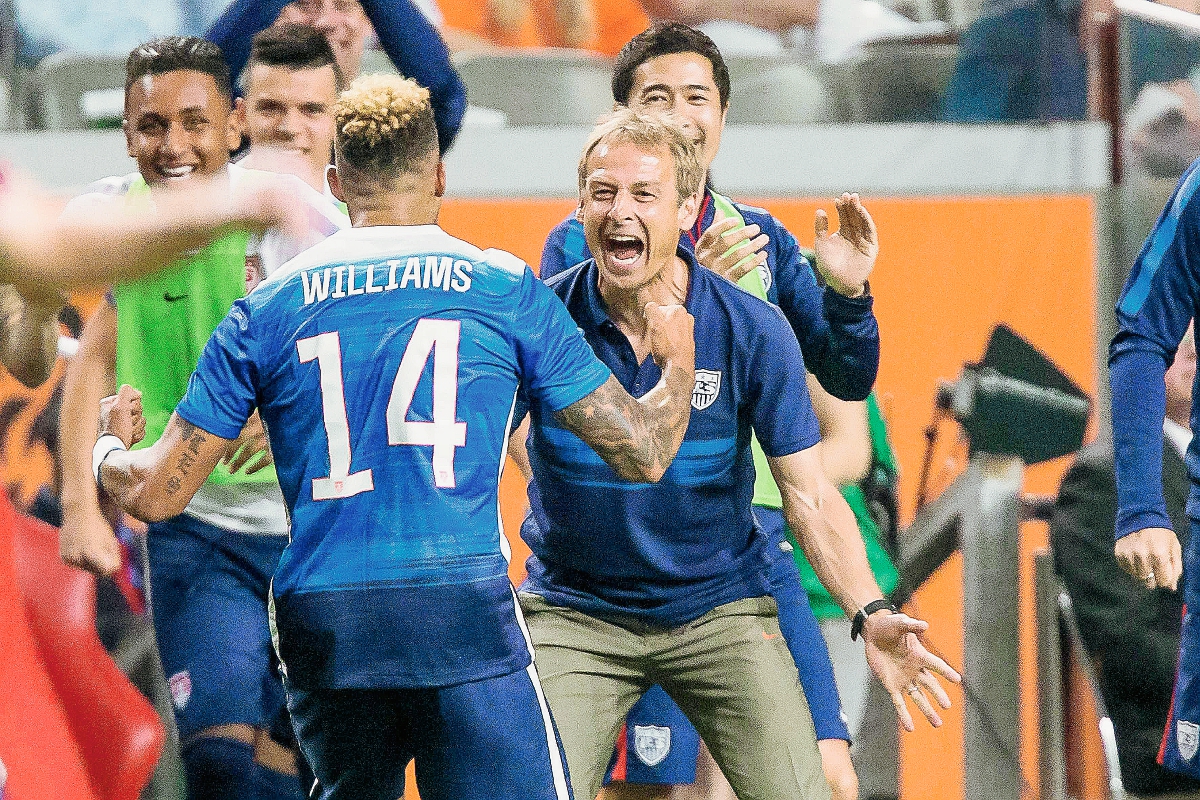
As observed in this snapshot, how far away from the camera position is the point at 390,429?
3.17 meters

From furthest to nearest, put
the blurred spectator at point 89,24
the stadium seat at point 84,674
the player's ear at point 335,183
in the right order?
the blurred spectator at point 89,24 < the stadium seat at point 84,674 < the player's ear at point 335,183

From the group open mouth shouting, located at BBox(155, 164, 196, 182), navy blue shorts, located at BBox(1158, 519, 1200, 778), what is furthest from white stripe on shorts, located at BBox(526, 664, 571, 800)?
open mouth shouting, located at BBox(155, 164, 196, 182)

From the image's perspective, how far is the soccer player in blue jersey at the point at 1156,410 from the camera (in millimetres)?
4230

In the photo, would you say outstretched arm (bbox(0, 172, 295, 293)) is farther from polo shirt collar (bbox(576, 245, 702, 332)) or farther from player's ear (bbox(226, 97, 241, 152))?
player's ear (bbox(226, 97, 241, 152))

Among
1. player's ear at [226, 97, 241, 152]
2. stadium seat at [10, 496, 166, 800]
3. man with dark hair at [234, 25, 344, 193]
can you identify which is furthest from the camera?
stadium seat at [10, 496, 166, 800]

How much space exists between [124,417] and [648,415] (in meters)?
1.08

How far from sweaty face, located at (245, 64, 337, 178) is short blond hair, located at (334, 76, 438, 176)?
158 centimetres

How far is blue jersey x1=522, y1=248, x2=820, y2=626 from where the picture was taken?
3863 millimetres

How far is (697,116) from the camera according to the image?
186 inches

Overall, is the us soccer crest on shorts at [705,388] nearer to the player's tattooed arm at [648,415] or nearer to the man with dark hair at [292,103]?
the player's tattooed arm at [648,415]

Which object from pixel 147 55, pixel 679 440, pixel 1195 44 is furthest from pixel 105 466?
pixel 1195 44

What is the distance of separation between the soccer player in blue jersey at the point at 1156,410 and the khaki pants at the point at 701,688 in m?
0.97

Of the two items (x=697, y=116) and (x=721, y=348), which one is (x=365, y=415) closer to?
(x=721, y=348)

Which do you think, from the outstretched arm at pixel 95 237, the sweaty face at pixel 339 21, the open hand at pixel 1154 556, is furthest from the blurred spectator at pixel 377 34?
the outstretched arm at pixel 95 237
